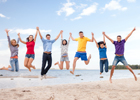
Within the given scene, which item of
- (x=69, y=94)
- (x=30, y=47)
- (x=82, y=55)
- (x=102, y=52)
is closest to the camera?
(x=82, y=55)

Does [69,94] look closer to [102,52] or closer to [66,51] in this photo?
[66,51]

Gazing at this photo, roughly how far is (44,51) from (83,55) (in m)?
2.62

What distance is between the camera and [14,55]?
1197cm

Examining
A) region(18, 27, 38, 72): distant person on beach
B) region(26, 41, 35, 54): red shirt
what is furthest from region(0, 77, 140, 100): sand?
region(26, 41, 35, 54): red shirt

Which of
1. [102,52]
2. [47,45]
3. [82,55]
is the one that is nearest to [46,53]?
[47,45]

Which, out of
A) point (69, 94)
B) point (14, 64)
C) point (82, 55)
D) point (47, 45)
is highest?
point (47, 45)

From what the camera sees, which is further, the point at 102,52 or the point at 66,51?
the point at 66,51

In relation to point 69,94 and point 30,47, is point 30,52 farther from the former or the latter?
point 69,94

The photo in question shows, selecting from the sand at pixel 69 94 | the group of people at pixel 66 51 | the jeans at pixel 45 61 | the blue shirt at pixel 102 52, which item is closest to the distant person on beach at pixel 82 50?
the group of people at pixel 66 51

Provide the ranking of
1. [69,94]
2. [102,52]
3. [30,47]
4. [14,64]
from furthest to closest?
[69,94] → [14,64] → [30,47] → [102,52]

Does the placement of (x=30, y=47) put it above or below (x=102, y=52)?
above

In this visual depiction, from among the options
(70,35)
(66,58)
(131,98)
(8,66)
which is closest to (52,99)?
(66,58)

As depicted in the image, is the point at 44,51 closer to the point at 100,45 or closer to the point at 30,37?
the point at 30,37

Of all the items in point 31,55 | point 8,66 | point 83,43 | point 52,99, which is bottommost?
point 52,99
